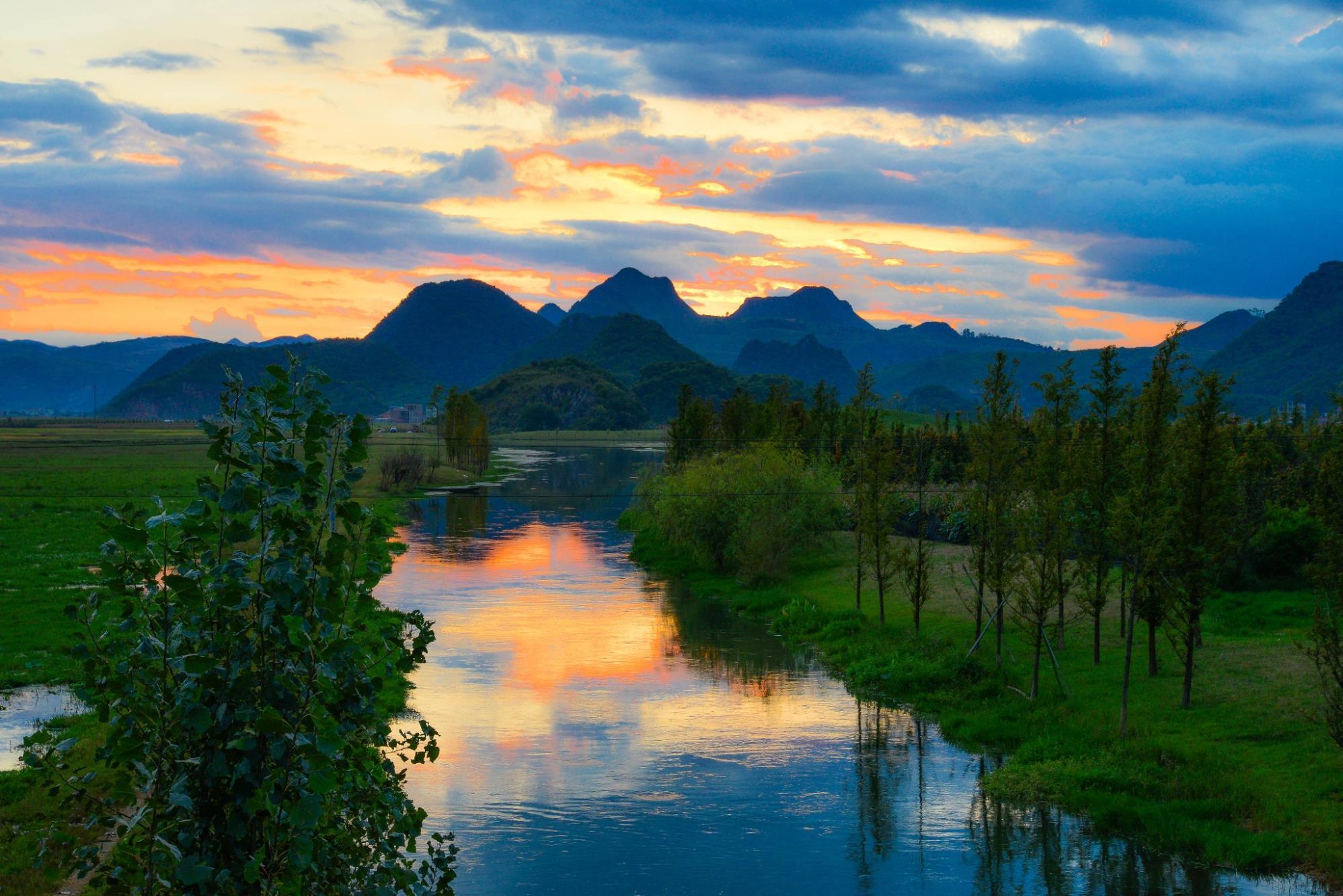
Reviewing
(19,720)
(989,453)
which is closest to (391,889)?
(19,720)

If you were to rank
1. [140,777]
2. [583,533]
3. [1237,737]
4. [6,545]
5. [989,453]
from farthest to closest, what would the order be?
1. [583,533]
2. [6,545]
3. [989,453]
4. [1237,737]
5. [140,777]

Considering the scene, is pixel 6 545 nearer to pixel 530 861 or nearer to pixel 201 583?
pixel 530 861

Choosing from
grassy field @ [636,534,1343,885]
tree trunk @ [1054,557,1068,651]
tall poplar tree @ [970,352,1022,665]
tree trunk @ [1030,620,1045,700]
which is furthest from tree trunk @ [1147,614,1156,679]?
tall poplar tree @ [970,352,1022,665]

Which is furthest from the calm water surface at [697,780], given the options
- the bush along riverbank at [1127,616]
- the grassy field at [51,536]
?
the grassy field at [51,536]

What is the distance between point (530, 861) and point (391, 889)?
14443mm

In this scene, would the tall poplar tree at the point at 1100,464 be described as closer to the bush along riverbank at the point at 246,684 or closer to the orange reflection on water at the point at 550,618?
the orange reflection on water at the point at 550,618

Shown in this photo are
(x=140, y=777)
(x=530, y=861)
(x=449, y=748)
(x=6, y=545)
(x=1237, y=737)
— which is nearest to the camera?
(x=140, y=777)

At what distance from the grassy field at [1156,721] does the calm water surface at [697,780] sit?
2.67ft

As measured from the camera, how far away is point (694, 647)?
38.8m

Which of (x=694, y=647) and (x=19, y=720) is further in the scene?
(x=694, y=647)

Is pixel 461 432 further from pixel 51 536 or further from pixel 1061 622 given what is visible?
pixel 1061 622

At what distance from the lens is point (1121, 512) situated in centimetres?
2452

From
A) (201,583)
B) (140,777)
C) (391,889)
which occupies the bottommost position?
(391,889)

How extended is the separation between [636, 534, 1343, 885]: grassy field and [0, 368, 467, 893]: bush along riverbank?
18513 millimetres
